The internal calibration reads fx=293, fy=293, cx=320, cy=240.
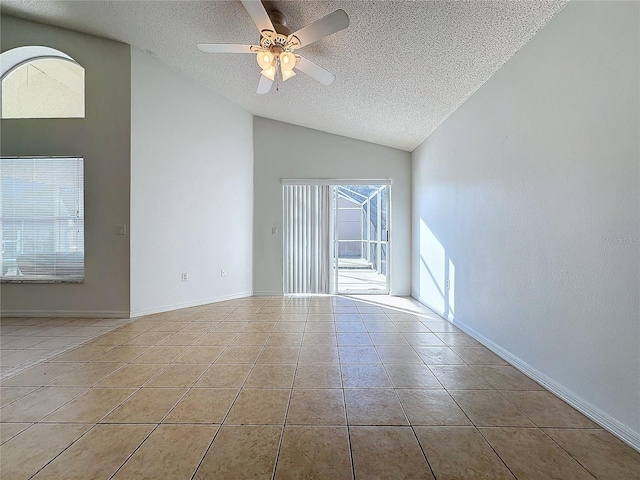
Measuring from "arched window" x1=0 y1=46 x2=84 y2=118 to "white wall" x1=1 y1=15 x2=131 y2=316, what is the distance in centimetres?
13

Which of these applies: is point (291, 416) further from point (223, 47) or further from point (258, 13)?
point (223, 47)

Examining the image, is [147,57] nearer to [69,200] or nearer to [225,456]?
[69,200]

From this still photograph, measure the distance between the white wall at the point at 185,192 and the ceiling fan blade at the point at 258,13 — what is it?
232 cm

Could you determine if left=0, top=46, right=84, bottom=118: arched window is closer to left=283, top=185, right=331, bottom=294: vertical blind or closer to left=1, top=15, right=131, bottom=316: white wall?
left=1, top=15, right=131, bottom=316: white wall

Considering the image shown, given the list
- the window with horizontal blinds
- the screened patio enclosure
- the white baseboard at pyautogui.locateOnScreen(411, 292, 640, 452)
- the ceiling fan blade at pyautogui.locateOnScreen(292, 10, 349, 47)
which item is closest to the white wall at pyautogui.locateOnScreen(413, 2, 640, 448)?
the white baseboard at pyautogui.locateOnScreen(411, 292, 640, 452)

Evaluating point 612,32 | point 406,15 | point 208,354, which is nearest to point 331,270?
point 208,354

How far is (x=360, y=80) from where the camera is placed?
334 centimetres

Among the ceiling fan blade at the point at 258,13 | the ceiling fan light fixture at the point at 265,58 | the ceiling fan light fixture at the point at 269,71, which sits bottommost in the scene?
the ceiling fan light fixture at the point at 269,71

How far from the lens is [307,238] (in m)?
5.36

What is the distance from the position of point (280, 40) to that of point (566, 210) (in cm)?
249

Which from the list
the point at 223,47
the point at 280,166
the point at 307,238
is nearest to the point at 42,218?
the point at 223,47

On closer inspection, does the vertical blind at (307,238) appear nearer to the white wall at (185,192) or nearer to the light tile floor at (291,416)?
the white wall at (185,192)

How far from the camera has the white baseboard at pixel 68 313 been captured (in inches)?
144

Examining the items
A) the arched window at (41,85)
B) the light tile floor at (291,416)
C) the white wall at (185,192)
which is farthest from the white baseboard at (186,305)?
the arched window at (41,85)
